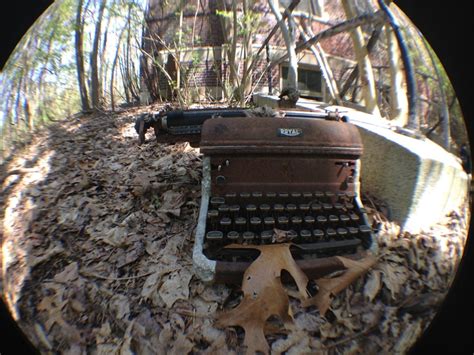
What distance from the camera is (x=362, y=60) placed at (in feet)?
4.26

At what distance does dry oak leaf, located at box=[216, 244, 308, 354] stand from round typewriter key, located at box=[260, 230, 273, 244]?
91 millimetres

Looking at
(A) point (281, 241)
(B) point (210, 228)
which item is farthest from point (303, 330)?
(B) point (210, 228)

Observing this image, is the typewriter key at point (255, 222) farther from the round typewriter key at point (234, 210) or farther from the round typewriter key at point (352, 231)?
the round typewriter key at point (352, 231)

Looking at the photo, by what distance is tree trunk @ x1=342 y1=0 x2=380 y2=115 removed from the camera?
1287 millimetres

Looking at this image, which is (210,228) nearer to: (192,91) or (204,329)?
(204,329)

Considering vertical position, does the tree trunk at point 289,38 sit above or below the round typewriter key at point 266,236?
above

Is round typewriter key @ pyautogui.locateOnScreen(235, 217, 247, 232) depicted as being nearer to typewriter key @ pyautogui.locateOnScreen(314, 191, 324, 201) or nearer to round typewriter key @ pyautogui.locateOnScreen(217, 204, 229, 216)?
round typewriter key @ pyautogui.locateOnScreen(217, 204, 229, 216)

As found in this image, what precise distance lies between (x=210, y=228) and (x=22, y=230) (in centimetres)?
97

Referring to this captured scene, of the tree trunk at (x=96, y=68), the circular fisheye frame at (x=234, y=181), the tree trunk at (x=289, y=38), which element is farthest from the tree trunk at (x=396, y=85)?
the tree trunk at (x=96, y=68)

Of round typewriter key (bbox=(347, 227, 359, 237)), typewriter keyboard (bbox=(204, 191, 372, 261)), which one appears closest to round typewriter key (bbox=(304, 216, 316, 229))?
typewriter keyboard (bbox=(204, 191, 372, 261))

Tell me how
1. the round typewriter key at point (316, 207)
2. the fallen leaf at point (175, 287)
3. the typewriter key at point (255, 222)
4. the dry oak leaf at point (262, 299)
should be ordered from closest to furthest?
1. the dry oak leaf at point (262, 299)
2. the fallen leaf at point (175, 287)
3. the typewriter key at point (255, 222)
4. the round typewriter key at point (316, 207)

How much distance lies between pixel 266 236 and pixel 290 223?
200 millimetres

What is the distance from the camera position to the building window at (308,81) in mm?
1363

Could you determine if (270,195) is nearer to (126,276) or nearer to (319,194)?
(319,194)
